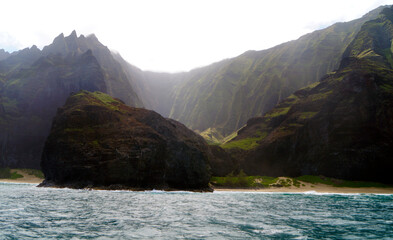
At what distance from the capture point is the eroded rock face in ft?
367

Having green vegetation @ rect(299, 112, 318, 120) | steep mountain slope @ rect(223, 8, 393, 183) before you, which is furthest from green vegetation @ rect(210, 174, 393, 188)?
green vegetation @ rect(299, 112, 318, 120)

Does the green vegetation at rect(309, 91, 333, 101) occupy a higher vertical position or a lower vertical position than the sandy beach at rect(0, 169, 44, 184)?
higher

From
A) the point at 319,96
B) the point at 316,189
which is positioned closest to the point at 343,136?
the point at 316,189

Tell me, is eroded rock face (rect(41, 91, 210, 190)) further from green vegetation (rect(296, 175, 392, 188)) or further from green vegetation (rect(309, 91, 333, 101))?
green vegetation (rect(309, 91, 333, 101))

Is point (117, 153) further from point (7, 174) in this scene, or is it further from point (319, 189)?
point (7, 174)

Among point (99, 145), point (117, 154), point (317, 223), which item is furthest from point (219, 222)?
point (99, 145)

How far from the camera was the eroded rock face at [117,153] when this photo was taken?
112m

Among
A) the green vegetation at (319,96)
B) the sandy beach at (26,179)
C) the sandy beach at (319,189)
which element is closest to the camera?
the sandy beach at (319,189)

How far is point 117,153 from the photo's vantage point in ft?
380

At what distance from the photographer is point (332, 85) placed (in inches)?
7603

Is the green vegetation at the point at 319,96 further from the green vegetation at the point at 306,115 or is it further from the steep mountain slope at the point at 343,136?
the green vegetation at the point at 306,115

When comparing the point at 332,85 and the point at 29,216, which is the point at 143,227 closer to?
the point at 29,216

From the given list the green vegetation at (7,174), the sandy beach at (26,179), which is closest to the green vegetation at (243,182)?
the sandy beach at (26,179)

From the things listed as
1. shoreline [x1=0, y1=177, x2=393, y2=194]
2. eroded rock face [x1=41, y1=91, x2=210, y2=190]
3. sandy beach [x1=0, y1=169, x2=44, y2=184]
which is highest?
eroded rock face [x1=41, y1=91, x2=210, y2=190]
